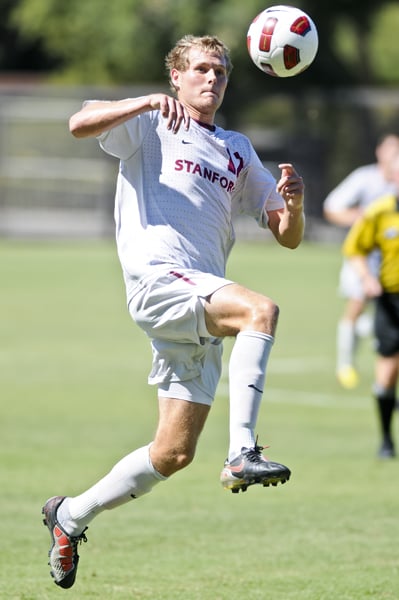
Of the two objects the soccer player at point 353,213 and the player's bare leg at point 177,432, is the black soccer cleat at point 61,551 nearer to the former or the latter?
the player's bare leg at point 177,432

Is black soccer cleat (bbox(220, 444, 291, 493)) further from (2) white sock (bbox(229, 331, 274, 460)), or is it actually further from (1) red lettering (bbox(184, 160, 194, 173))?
(1) red lettering (bbox(184, 160, 194, 173))

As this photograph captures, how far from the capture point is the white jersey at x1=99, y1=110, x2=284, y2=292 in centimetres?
661

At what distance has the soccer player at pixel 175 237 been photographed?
6.42m

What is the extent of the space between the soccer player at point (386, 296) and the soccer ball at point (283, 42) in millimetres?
4362

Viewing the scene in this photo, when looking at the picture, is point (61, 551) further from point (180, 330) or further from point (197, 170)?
point (197, 170)

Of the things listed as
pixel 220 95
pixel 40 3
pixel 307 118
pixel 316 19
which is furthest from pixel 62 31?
pixel 220 95

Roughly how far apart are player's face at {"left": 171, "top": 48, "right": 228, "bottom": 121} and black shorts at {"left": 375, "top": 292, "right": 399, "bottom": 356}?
502cm

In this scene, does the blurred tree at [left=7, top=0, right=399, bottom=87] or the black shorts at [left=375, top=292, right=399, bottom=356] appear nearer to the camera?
the black shorts at [left=375, top=292, right=399, bottom=356]

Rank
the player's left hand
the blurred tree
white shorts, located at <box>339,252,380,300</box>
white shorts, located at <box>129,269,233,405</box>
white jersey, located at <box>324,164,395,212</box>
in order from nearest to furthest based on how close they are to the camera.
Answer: white shorts, located at <box>129,269,233,405</box> → the player's left hand → white jersey, located at <box>324,164,395,212</box> → white shorts, located at <box>339,252,380,300</box> → the blurred tree

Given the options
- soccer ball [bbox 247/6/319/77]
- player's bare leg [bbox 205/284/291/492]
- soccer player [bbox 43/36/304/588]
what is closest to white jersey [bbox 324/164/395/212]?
soccer ball [bbox 247/6/319/77]

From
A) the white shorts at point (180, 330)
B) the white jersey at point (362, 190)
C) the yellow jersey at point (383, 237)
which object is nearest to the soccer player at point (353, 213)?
the white jersey at point (362, 190)

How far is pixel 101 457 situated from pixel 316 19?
31705mm

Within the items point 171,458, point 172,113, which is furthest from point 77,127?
point 171,458

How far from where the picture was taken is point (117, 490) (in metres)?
6.77
